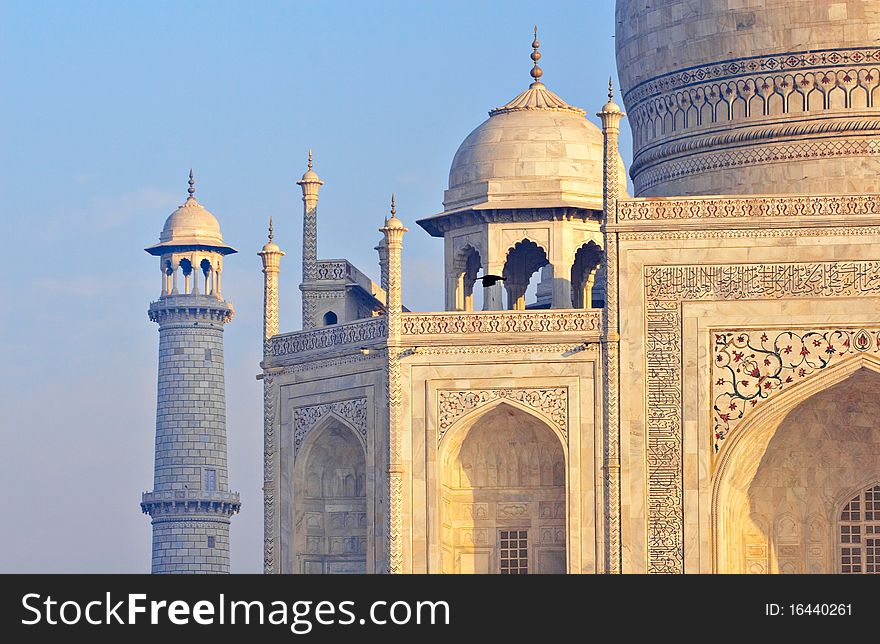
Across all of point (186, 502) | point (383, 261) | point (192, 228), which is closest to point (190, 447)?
point (186, 502)

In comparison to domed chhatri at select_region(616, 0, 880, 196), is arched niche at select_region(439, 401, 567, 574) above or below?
below

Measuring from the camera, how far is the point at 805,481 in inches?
1299

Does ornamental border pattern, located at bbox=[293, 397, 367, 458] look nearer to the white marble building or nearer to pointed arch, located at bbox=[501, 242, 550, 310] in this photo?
the white marble building

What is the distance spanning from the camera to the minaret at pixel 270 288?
113 feet

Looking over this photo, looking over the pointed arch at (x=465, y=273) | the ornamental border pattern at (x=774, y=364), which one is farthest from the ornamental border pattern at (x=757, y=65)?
the ornamental border pattern at (x=774, y=364)

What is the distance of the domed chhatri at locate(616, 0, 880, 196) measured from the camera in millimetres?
34375

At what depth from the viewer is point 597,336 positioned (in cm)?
3241

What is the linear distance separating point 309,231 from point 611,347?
4447mm

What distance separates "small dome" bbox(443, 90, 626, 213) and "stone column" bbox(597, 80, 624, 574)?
5.75 ft

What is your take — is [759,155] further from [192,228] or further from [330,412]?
[192,228]

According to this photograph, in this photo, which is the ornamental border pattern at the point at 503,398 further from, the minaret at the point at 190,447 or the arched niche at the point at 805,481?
the minaret at the point at 190,447

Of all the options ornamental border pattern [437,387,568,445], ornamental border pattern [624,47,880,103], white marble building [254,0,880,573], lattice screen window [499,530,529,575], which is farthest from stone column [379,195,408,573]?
ornamental border pattern [624,47,880,103]
